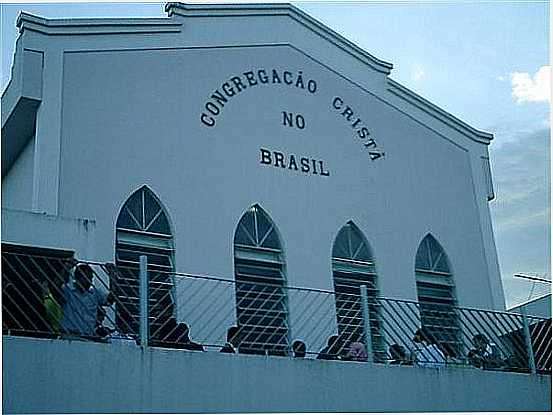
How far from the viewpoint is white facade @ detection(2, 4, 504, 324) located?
11.3m

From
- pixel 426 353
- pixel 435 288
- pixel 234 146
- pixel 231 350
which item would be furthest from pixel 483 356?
pixel 234 146

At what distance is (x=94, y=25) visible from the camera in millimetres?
11898

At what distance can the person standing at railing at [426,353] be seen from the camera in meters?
10.6

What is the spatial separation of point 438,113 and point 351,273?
3.26 metres

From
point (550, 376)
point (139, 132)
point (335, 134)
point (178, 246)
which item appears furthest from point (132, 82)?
point (550, 376)

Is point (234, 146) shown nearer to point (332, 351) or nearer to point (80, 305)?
point (332, 351)

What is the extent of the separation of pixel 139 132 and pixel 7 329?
13.3ft

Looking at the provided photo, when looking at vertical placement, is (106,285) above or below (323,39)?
below

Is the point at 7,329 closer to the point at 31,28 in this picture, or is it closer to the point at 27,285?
the point at 27,285

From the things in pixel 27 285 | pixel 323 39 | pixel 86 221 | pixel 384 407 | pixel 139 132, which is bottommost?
pixel 384 407

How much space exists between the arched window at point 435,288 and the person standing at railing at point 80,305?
529 centimetres

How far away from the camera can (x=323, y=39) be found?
46.7ft

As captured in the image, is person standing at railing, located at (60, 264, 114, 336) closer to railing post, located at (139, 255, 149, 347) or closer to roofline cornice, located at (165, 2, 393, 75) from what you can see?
railing post, located at (139, 255, 149, 347)

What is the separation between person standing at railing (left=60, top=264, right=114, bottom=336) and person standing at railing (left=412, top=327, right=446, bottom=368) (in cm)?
345
